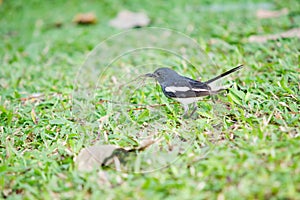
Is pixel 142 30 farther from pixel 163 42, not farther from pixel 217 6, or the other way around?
pixel 217 6

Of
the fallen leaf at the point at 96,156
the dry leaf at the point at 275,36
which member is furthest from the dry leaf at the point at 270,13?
the fallen leaf at the point at 96,156

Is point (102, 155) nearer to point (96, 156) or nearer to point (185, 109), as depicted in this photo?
point (96, 156)

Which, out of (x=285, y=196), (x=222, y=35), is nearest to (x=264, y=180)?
(x=285, y=196)

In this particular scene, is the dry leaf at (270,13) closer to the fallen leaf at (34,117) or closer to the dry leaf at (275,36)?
the dry leaf at (275,36)

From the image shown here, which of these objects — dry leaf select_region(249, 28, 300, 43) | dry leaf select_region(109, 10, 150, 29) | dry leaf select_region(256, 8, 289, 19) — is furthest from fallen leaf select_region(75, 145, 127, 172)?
dry leaf select_region(256, 8, 289, 19)

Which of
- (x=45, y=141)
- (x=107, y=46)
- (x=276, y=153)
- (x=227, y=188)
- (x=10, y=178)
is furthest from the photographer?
(x=107, y=46)

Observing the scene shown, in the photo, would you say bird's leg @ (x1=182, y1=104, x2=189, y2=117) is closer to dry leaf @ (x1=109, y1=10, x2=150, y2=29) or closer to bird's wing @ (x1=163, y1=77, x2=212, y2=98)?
bird's wing @ (x1=163, y1=77, x2=212, y2=98)

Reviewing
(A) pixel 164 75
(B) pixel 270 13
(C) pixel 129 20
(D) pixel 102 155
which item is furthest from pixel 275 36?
(D) pixel 102 155
